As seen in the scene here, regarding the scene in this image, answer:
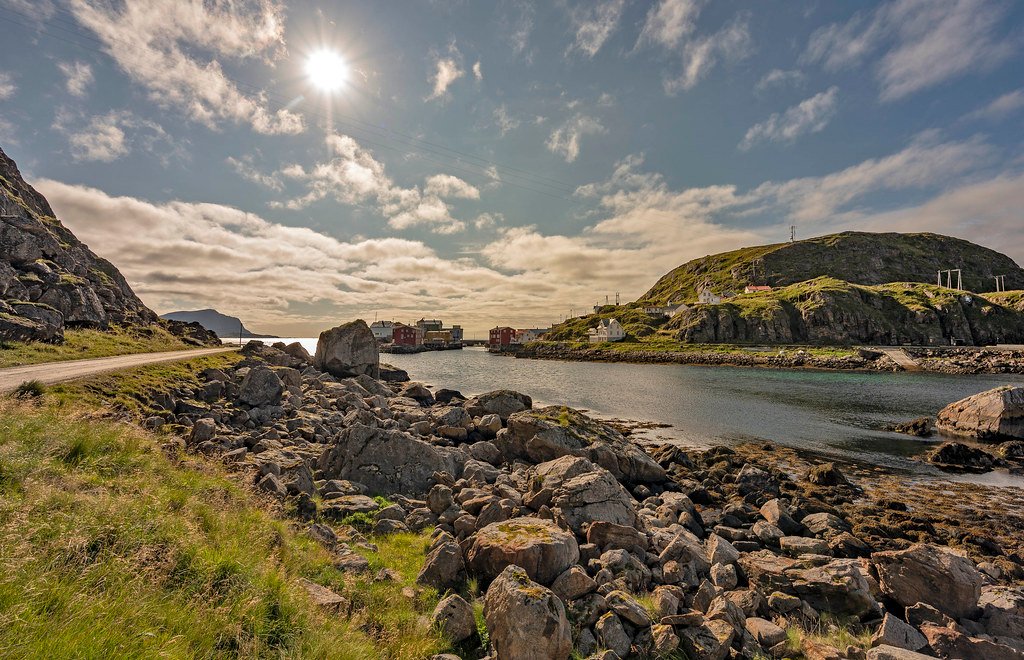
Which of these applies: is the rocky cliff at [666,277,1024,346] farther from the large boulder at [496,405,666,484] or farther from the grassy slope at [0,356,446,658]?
the grassy slope at [0,356,446,658]

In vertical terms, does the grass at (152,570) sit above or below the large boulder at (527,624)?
above

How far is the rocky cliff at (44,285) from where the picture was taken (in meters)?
28.0

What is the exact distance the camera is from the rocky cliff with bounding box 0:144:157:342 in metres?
28.0

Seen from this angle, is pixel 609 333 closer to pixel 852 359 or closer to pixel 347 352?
pixel 852 359

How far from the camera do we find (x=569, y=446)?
20438 millimetres

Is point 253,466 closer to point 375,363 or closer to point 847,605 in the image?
point 847,605

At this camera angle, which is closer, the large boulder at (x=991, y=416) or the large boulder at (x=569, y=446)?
the large boulder at (x=569, y=446)

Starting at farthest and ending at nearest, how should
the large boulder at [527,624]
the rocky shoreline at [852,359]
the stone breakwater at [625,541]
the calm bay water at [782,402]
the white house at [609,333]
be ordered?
the white house at [609,333] → the rocky shoreline at [852,359] → the calm bay water at [782,402] → the stone breakwater at [625,541] → the large boulder at [527,624]

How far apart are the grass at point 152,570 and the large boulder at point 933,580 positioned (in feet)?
36.2

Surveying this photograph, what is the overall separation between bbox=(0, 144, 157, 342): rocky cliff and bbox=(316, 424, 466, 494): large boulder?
25.9 meters

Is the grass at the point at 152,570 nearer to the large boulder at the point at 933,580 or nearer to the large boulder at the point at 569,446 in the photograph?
the large boulder at the point at 933,580

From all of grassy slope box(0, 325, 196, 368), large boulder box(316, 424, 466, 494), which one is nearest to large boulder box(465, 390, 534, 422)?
large boulder box(316, 424, 466, 494)

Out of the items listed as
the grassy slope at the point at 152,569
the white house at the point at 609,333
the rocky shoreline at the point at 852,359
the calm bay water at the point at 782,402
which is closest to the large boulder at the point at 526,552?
the grassy slope at the point at 152,569

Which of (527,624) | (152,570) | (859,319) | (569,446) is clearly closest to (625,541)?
(527,624)
